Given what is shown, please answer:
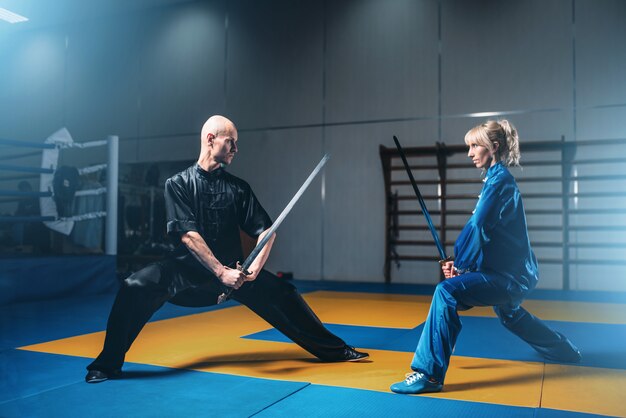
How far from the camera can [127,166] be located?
9547mm

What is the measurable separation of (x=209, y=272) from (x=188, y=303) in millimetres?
193

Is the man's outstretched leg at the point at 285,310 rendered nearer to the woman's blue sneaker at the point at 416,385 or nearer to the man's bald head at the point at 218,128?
the woman's blue sneaker at the point at 416,385

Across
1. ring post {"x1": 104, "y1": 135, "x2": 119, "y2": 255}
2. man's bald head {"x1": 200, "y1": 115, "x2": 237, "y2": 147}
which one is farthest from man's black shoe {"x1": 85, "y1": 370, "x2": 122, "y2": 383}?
ring post {"x1": 104, "y1": 135, "x2": 119, "y2": 255}

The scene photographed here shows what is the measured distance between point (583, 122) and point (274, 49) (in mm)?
4607

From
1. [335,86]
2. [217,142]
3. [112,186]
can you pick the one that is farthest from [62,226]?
[335,86]

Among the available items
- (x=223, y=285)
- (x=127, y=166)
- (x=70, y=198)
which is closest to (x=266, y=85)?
(x=127, y=166)

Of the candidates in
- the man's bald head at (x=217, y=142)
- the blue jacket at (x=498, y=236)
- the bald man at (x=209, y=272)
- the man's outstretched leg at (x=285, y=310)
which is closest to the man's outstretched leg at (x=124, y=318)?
the bald man at (x=209, y=272)

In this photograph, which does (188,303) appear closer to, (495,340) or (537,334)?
(537,334)

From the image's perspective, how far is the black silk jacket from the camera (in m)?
2.51

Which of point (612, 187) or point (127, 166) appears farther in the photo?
point (127, 166)

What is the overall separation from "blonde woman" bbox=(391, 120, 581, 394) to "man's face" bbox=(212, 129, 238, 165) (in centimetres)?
111

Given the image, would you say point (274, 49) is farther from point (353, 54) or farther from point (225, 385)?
point (225, 385)

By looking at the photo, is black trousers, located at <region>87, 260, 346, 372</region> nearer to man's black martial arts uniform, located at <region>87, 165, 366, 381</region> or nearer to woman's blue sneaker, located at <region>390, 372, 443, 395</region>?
man's black martial arts uniform, located at <region>87, 165, 366, 381</region>

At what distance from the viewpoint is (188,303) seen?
2625 mm
